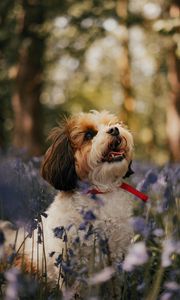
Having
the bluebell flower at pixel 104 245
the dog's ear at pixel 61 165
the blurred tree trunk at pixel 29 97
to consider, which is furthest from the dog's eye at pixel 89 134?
the blurred tree trunk at pixel 29 97

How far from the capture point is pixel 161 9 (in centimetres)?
1630

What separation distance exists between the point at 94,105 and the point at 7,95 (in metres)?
19.4

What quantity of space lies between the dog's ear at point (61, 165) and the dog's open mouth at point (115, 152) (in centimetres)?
25

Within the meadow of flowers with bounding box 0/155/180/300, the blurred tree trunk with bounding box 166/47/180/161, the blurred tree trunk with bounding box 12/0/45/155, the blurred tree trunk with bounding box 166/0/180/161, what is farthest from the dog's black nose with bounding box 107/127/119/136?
the blurred tree trunk with bounding box 12/0/45/155

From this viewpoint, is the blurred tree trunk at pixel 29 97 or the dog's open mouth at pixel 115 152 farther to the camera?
the blurred tree trunk at pixel 29 97

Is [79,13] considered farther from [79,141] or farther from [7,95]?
[79,141]

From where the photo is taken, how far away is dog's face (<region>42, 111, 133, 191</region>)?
404 centimetres

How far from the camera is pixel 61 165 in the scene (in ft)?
13.4

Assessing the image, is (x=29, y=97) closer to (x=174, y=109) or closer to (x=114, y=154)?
(x=174, y=109)

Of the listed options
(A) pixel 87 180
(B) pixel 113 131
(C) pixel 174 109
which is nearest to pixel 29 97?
(C) pixel 174 109

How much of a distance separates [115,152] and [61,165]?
0.40 metres

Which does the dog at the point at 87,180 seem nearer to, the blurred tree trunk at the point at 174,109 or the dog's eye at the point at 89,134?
the dog's eye at the point at 89,134

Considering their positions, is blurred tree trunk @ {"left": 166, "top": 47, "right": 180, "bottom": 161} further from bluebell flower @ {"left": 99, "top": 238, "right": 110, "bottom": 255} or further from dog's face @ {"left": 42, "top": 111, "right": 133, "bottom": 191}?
bluebell flower @ {"left": 99, "top": 238, "right": 110, "bottom": 255}

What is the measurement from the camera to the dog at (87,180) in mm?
3963
